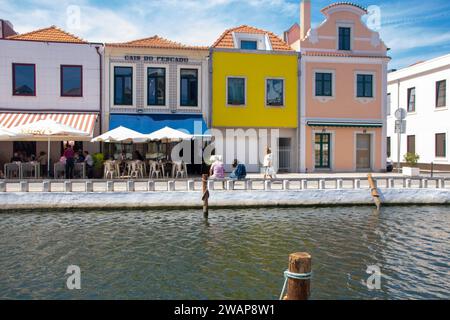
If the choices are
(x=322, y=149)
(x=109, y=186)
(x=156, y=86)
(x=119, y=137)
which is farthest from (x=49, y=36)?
(x=322, y=149)

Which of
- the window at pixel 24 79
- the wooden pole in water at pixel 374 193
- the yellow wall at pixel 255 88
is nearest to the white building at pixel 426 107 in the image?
the yellow wall at pixel 255 88

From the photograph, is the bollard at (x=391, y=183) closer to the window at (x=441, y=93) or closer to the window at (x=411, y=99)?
the window at (x=441, y=93)

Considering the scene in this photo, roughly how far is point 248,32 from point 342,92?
7.17 metres

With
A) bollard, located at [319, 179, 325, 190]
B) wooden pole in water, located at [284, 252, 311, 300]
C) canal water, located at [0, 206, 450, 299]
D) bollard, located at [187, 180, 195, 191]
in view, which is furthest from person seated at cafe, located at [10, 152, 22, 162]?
wooden pole in water, located at [284, 252, 311, 300]

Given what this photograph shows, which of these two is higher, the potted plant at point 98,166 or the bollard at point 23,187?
the potted plant at point 98,166

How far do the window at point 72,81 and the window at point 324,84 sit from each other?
14428 mm

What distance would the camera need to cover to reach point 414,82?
3259cm

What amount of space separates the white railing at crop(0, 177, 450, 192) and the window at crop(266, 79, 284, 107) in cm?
850

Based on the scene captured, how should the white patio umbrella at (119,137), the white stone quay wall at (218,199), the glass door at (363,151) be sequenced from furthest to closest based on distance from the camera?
the glass door at (363,151) < the white patio umbrella at (119,137) < the white stone quay wall at (218,199)

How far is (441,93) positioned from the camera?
98.5ft

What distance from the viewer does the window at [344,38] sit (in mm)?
26234

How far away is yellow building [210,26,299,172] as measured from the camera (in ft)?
81.0

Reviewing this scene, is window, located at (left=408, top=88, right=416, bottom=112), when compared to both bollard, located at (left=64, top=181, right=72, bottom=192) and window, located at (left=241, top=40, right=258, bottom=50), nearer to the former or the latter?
window, located at (left=241, top=40, right=258, bottom=50)

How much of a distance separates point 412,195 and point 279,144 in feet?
33.7
